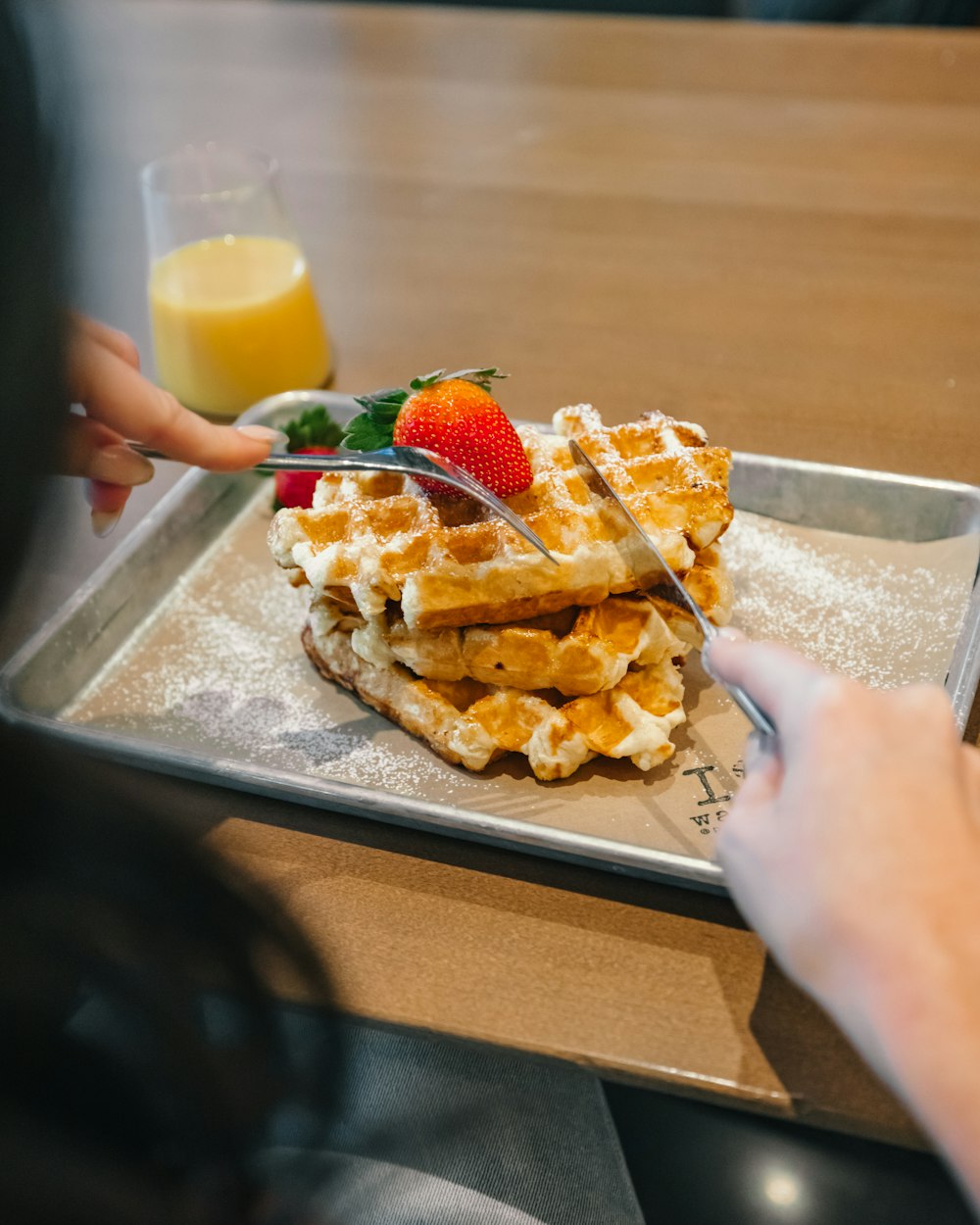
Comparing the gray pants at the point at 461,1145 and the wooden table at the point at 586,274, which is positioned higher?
the wooden table at the point at 586,274

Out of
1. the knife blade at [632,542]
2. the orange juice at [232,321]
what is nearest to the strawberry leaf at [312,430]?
the orange juice at [232,321]

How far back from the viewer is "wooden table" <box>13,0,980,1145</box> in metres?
0.82

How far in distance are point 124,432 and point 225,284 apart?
66cm

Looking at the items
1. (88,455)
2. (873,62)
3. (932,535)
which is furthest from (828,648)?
(873,62)

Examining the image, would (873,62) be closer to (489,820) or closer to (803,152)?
(803,152)

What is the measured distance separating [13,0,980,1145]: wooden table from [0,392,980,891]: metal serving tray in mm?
49

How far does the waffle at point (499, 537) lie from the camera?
1.00 m

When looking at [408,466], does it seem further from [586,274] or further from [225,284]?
[586,274]

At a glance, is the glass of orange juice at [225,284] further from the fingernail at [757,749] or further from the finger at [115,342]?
the fingernail at [757,749]

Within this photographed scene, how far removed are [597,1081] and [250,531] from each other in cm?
75

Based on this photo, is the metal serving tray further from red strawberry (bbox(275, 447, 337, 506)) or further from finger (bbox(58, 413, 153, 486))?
finger (bbox(58, 413, 153, 486))

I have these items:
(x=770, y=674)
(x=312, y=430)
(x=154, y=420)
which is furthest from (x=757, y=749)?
(x=312, y=430)

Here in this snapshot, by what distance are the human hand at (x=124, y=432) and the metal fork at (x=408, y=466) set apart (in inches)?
0.8

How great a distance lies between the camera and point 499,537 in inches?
40.4
